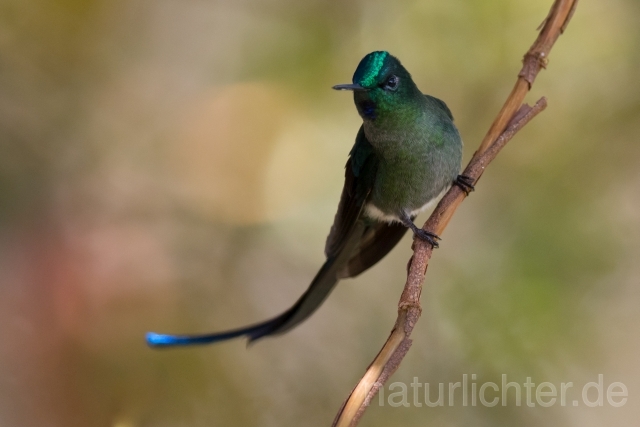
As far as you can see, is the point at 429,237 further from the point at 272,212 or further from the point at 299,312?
the point at 272,212

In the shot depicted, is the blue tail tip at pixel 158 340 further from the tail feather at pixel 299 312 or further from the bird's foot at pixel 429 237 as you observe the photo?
the bird's foot at pixel 429 237

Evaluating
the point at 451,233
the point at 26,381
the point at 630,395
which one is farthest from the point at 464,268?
the point at 26,381

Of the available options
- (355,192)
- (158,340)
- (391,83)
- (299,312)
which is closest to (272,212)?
(355,192)

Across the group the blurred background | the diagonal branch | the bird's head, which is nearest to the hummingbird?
the bird's head

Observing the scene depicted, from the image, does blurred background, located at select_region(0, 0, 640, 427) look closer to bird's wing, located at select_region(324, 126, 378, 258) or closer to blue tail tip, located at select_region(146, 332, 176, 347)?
bird's wing, located at select_region(324, 126, 378, 258)

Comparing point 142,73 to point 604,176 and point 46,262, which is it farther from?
point 604,176
